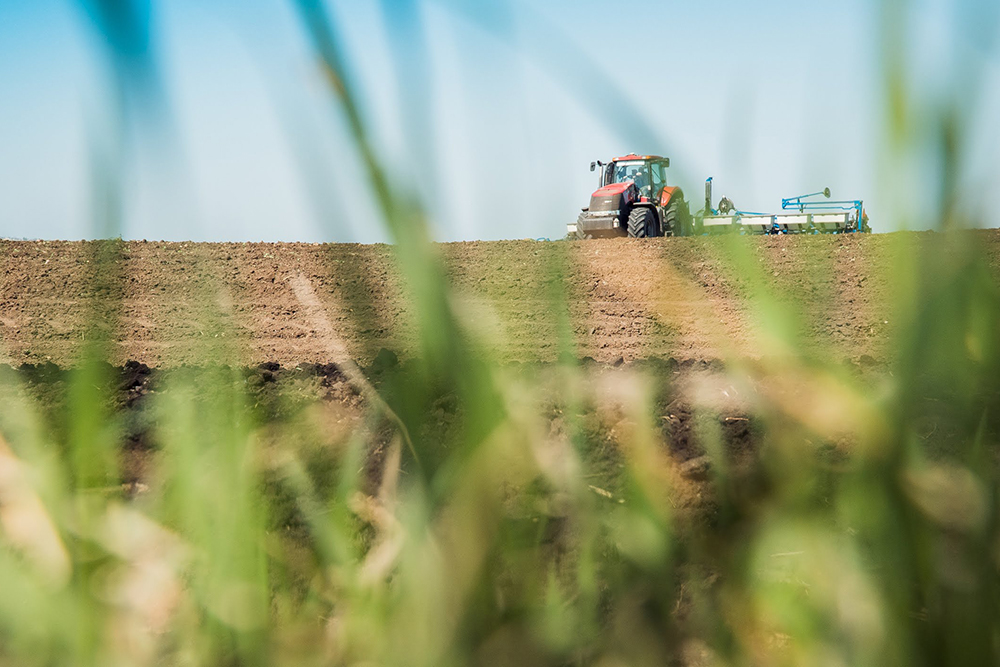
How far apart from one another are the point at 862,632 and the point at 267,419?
2.12ft

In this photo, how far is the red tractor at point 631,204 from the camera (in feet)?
36.7

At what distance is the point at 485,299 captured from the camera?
1723 mm

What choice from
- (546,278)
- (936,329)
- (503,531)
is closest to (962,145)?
(936,329)

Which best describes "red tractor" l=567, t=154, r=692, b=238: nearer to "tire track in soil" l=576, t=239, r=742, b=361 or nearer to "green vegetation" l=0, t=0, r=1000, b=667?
"tire track in soil" l=576, t=239, r=742, b=361

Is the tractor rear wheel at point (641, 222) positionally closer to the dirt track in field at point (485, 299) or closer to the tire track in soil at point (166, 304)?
the dirt track in field at point (485, 299)

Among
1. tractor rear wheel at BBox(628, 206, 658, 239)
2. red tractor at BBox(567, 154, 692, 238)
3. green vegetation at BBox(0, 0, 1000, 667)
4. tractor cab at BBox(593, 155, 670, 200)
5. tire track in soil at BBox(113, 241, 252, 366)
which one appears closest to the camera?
green vegetation at BBox(0, 0, 1000, 667)

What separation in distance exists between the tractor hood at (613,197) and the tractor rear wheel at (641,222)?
0.75 ft

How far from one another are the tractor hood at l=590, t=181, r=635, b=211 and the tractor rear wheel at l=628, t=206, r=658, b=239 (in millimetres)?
227

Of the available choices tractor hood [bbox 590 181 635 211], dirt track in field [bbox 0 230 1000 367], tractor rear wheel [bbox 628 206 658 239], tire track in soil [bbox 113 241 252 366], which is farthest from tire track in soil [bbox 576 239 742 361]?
tractor hood [bbox 590 181 635 211]

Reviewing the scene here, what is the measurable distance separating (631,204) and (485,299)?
10.3 metres

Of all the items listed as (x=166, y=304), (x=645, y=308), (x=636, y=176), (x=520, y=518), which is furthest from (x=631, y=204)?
(x=520, y=518)

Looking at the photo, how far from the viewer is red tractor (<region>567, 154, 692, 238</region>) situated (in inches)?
441

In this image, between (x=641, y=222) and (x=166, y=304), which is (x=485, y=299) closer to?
(x=166, y=304)

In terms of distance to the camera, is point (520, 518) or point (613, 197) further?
point (613, 197)
